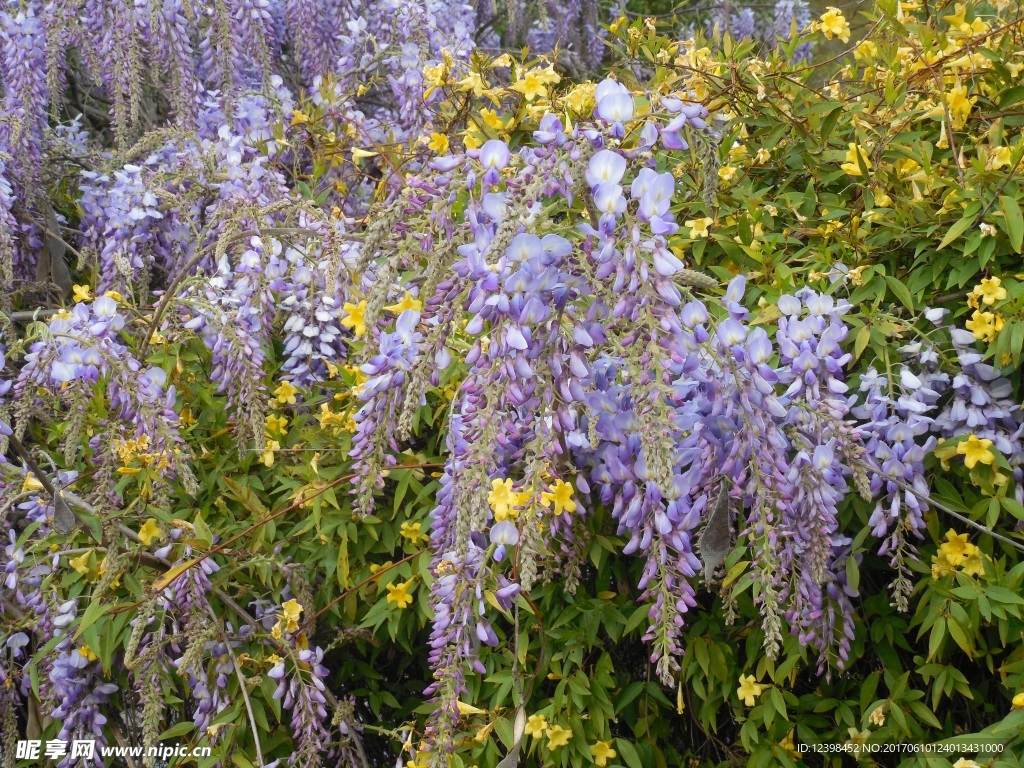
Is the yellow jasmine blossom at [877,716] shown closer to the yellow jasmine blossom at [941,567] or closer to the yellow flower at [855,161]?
the yellow jasmine blossom at [941,567]

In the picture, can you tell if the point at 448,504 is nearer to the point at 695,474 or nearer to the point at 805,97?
the point at 695,474

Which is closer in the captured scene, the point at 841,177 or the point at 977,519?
the point at 977,519

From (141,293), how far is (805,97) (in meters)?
2.13

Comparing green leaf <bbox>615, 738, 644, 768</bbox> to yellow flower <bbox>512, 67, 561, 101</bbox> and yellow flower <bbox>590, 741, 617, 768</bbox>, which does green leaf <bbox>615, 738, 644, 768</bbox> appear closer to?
yellow flower <bbox>590, 741, 617, 768</bbox>

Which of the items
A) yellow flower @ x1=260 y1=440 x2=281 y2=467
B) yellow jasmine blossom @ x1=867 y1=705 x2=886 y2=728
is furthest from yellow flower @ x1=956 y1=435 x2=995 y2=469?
yellow flower @ x1=260 y1=440 x2=281 y2=467

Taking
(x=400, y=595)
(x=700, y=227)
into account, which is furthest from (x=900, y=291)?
(x=400, y=595)

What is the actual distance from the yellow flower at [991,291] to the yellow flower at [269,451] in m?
1.59

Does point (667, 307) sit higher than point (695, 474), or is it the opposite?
point (667, 307)

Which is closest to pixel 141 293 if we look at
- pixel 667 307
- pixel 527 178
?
pixel 527 178

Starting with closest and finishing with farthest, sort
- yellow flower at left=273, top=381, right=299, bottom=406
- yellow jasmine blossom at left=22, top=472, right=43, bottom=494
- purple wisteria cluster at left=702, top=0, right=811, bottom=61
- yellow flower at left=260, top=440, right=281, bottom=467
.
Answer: yellow jasmine blossom at left=22, top=472, right=43, bottom=494 < yellow flower at left=260, top=440, right=281, bottom=467 < yellow flower at left=273, top=381, right=299, bottom=406 < purple wisteria cluster at left=702, top=0, right=811, bottom=61

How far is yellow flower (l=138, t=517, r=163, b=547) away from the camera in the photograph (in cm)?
229

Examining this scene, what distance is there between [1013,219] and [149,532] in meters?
1.98

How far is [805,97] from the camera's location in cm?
243

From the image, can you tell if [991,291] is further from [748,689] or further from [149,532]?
[149,532]
